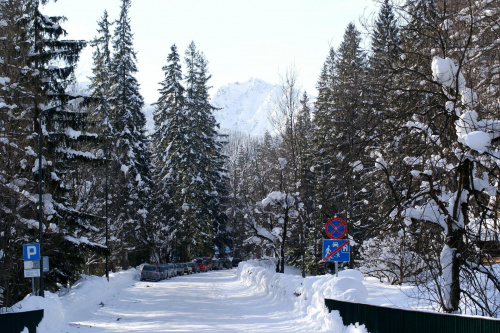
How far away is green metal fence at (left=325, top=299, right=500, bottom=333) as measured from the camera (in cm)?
661

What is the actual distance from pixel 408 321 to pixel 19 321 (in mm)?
9039

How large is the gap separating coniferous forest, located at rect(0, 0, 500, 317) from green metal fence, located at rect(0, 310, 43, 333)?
5.89 metres

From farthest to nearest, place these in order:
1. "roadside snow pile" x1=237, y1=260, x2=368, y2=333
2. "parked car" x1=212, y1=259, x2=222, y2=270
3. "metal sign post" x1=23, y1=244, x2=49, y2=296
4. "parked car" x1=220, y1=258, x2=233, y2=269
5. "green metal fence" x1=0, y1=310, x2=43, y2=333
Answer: "parked car" x1=220, y1=258, x2=233, y2=269 → "parked car" x1=212, y1=259, x2=222, y2=270 → "metal sign post" x1=23, y1=244, x2=49, y2=296 → "roadside snow pile" x1=237, y1=260, x2=368, y2=333 → "green metal fence" x1=0, y1=310, x2=43, y2=333

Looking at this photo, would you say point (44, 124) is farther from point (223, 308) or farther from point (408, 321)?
point (408, 321)

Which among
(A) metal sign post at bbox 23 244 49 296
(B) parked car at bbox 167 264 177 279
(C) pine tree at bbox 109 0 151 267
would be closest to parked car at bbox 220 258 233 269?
(B) parked car at bbox 167 264 177 279

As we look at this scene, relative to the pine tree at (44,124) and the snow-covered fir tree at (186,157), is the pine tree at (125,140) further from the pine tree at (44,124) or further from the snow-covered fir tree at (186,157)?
the pine tree at (44,124)

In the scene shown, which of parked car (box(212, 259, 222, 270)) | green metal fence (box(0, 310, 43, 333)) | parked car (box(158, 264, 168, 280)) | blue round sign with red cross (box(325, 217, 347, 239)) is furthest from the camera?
parked car (box(212, 259, 222, 270))

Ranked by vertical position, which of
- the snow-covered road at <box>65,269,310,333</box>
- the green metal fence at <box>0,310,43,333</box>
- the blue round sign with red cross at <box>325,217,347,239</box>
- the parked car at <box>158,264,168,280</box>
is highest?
the blue round sign with red cross at <box>325,217,347,239</box>

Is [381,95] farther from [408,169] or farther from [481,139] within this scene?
[481,139]

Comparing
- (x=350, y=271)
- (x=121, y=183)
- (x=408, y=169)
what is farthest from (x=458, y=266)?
(x=121, y=183)

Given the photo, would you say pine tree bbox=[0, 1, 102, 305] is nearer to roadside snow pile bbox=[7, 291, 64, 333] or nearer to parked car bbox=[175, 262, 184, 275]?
roadside snow pile bbox=[7, 291, 64, 333]

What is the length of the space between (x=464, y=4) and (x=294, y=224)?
132 ft

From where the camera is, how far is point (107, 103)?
43.3 meters

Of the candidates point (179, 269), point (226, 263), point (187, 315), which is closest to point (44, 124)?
point (187, 315)
